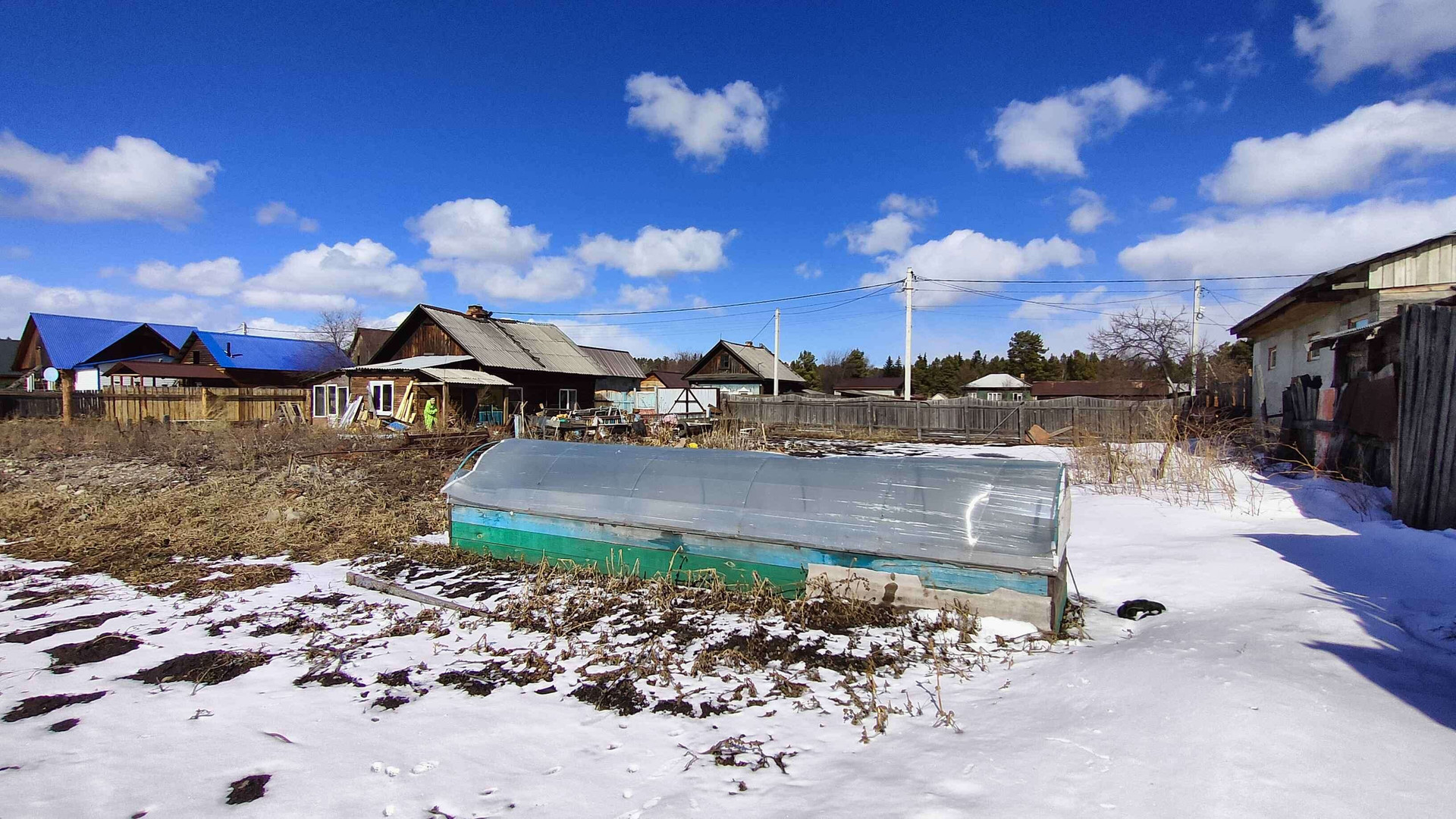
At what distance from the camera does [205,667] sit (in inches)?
161

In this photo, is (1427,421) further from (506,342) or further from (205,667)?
(506,342)

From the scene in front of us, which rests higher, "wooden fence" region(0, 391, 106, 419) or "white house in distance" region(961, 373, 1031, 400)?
"white house in distance" region(961, 373, 1031, 400)

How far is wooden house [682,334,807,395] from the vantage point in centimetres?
A: 4375

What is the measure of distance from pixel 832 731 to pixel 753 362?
41.3 m

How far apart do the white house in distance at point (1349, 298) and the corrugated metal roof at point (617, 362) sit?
29.5 meters

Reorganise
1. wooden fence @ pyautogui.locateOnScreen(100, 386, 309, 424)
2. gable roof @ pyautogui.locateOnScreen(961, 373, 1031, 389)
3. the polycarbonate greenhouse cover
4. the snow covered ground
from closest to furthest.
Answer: the snow covered ground < the polycarbonate greenhouse cover < wooden fence @ pyautogui.locateOnScreen(100, 386, 309, 424) < gable roof @ pyautogui.locateOnScreen(961, 373, 1031, 389)

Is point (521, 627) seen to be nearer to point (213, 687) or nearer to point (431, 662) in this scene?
point (431, 662)

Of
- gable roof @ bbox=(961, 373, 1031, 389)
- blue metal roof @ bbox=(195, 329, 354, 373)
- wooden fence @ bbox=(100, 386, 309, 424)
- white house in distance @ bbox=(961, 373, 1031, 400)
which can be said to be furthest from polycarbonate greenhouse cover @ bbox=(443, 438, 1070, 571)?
gable roof @ bbox=(961, 373, 1031, 389)

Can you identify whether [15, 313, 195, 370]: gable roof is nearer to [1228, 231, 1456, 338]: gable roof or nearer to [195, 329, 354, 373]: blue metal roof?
[195, 329, 354, 373]: blue metal roof

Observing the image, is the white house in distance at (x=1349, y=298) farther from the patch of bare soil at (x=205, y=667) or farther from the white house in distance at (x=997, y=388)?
the white house in distance at (x=997, y=388)

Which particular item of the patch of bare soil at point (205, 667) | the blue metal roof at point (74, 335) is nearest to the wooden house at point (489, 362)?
the blue metal roof at point (74, 335)

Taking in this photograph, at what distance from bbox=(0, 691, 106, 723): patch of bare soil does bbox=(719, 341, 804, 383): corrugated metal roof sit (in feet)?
132

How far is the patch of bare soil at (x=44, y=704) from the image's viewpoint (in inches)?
134

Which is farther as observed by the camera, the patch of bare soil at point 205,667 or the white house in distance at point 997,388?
the white house in distance at point 997,388
